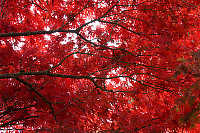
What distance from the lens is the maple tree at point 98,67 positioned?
95.6 inches

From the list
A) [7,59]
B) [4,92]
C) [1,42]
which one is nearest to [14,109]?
[4,92]

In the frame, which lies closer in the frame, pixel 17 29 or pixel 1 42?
pixel 17 29

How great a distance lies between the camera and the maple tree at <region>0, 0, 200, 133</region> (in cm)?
243

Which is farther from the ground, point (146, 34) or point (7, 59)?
point (146, 34)

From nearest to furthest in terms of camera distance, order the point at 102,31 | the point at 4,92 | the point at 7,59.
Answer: the point at 4,92 → the point at 7,59 → the point at 102,31

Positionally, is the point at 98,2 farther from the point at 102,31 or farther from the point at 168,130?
the point at 168,130

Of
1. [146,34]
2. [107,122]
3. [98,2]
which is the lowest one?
[107,122]

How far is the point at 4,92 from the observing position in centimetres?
307

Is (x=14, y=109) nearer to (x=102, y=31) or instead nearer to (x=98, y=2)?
(x=102, y=31)

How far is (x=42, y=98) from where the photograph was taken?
3.10 metres

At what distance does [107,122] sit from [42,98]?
1233 millimetres

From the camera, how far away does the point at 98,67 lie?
3.27 m

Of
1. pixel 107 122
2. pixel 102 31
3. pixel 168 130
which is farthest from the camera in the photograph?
pixel 102 31

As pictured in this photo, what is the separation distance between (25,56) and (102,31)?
161 cm
